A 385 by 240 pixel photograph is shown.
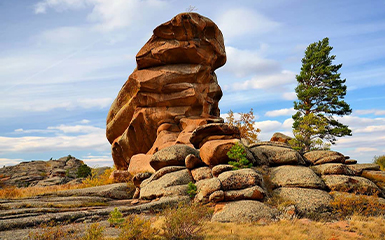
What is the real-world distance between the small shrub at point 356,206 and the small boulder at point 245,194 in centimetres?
346

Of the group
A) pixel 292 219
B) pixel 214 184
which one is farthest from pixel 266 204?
pixel 214 184

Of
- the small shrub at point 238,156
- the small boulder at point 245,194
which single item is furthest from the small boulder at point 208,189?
the small shrub at point 238,156

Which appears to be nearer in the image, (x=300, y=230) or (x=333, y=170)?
(x=300, y=230)

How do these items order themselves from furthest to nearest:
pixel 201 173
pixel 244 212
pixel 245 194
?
1. pixel 201 173
2. pixel 245 194
3. pixel 244 212

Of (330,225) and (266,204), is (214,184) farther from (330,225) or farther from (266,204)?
(330,225)

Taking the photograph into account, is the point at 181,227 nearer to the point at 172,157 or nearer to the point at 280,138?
the point at 172,157

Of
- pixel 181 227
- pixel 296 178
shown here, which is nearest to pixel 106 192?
pixel 181 227

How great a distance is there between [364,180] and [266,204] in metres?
6.84

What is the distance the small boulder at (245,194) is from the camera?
1327 cm

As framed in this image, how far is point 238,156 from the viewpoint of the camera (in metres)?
16.2

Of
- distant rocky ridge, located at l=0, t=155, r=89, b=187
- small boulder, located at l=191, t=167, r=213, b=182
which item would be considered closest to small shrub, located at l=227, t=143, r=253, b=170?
small boulder, located at l=191, t=167, r=213, b=182

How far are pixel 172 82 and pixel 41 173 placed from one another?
41935 millimetres

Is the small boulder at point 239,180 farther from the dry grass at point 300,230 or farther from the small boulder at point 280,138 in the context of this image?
the small boulder at point 280,138

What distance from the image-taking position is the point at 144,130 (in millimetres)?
32781
